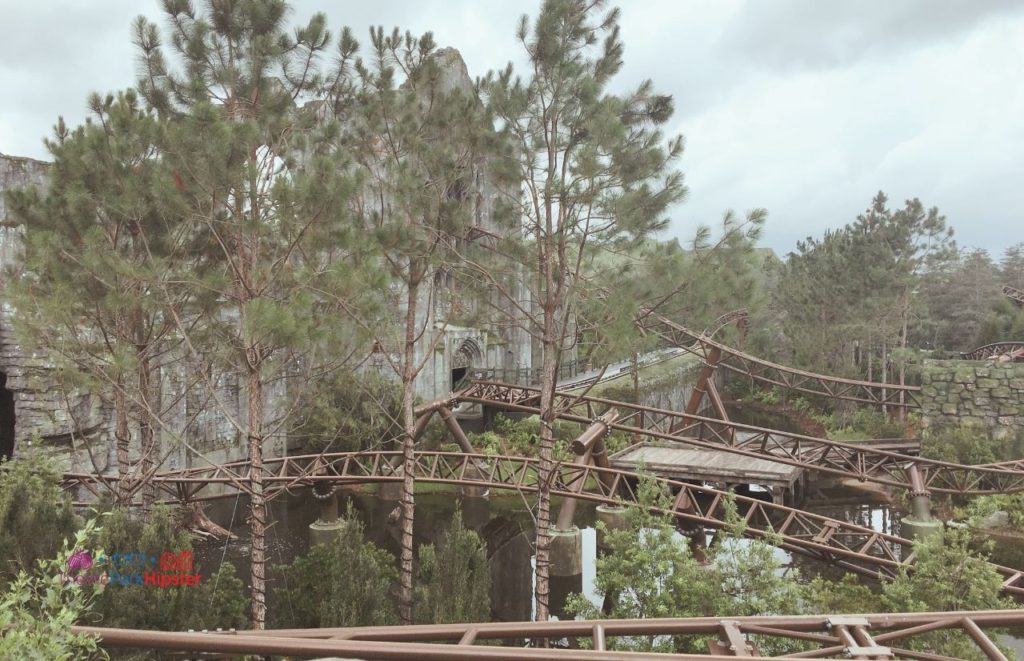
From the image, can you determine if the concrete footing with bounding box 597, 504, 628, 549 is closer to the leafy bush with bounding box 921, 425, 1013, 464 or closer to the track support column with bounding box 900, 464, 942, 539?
the track support column with bounding box 900, 464, 942, 539

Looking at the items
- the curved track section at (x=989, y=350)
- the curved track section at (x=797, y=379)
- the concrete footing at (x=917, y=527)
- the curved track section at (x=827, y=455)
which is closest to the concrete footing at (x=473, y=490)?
the curved track section at (x=827, y=455)

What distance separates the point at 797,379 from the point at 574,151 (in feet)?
66.0

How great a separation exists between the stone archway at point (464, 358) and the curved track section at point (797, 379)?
8.19 m

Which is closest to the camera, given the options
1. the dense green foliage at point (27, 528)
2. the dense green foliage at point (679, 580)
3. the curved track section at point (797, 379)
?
the dense green foliage at point (679, 580)

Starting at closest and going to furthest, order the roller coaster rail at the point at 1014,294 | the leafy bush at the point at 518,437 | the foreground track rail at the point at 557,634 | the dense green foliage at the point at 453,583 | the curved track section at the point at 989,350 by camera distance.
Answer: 1. the foreground track rail at the point at 557,634
2. the dense green foliage at the point at 453,583
3. the leafy bush at the point at 518,437
4. the curved track section at the point at 989,350
5. the roller coaster rail at the point at 1014,294

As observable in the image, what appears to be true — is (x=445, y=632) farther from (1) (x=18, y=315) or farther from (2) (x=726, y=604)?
(1) (x=18, y=315)

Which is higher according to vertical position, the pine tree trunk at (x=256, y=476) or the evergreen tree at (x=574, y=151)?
the evergreen tree at (x=574, y=151)

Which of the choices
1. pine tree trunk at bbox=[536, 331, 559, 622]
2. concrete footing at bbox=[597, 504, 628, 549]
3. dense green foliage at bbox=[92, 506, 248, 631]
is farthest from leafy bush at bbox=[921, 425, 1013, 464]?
dense green foliage at bbox=[92, 506, 248, 631]

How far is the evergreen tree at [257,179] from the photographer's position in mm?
5918

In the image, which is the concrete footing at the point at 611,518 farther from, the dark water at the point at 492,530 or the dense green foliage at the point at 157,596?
the dense green foliage at the point at 157,596

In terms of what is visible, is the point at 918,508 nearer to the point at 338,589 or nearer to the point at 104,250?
the point at 338,589

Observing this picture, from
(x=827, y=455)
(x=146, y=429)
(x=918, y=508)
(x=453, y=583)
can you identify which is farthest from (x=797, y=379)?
(x=146, y=429)

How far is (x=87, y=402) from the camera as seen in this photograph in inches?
474

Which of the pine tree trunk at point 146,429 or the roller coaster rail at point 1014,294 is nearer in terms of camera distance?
the pine tree trunk at point 146,429
